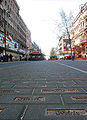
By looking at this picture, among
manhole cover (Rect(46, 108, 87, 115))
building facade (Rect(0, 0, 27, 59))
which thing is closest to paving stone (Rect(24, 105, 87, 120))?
manhole cover (Rect(46, 108, 87, 115))

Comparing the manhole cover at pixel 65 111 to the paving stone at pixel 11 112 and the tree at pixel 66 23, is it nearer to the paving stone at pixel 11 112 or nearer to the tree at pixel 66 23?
the paving stone at pixel 11 112

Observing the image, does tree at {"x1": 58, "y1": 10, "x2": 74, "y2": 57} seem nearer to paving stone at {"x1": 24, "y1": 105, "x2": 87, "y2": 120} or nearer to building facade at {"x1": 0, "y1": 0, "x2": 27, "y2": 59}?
building facade at {"x1": 0, "y1": 0, "x2": 27, "y2": 59}

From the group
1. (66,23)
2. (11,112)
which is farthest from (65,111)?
(66,23)

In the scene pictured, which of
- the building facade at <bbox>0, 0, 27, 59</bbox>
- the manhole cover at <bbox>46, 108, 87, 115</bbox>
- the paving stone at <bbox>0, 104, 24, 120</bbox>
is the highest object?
the building facade at <bbox>0, 0, 27, 59</bbox>

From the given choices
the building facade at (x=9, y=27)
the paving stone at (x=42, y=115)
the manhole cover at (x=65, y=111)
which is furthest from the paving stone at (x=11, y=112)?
the building facade at (x=9, y=27)

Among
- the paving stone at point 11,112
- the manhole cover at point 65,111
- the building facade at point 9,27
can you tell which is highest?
the building facade at point 9,27

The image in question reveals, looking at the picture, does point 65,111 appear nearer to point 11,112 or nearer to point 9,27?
point 11,112

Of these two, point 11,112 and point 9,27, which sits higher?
point 9,27

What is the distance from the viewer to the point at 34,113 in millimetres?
1333

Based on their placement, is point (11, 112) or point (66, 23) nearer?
point (11, 112)

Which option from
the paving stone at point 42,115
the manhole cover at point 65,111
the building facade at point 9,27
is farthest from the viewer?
the building facade at point 9,27

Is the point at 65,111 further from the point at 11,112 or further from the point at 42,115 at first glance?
the point at 11,112

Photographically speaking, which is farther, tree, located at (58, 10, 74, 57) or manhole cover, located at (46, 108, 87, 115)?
tree, located at (58, 10, 74, 57)

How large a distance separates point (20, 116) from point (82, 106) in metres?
0.75
